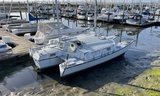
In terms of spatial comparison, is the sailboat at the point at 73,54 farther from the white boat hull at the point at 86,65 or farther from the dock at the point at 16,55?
the dock at the point at 16,55

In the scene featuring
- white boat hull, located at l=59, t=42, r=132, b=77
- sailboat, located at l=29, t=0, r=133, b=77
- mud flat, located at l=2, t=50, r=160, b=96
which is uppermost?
sailboat, located at l=29, t=0, r=133, b=77

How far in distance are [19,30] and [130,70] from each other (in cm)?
→ 1802

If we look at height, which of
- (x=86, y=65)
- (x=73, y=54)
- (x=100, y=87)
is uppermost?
(x=73, y=54)

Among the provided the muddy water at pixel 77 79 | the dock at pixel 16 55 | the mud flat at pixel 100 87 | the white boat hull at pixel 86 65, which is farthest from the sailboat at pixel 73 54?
the dock at pixel 16 55

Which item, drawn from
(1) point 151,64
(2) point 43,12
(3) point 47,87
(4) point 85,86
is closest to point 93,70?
(4) point 85,86

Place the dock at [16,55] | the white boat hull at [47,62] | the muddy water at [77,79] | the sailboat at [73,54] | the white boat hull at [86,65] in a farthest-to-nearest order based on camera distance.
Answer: the dock at [16,55] < the white boat hull at [47,62] < the sailboat at [73,54] < the white boat hull at [86,65] < the muddy water at [77,79]

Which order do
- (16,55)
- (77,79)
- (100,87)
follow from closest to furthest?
(100,87), (77,79), (16,55)

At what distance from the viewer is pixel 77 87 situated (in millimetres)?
10859

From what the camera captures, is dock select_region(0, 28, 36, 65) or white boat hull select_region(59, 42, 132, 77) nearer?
white boat hull select_region(59, 42, 132, 77)

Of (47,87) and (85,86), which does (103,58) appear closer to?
(85,86)

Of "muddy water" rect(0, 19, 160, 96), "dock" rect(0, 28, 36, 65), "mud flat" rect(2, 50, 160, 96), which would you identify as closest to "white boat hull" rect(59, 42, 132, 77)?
"muddy water" rect(0, 19, 160, 96)

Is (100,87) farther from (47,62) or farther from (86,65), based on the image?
(47,62)

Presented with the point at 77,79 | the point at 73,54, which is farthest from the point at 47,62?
the point at 77,79

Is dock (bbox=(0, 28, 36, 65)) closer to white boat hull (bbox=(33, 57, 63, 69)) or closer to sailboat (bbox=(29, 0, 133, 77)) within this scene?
sailboat (bbox=(29, 0, 133, 77))
